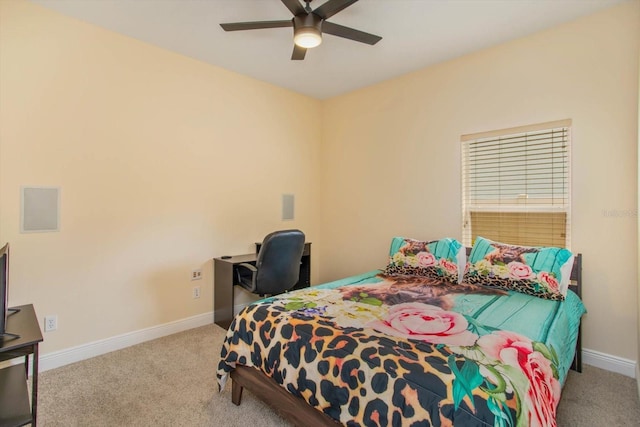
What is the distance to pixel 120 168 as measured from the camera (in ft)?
9.36

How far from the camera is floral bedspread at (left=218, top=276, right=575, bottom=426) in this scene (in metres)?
1.22

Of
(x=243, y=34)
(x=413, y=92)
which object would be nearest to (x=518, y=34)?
(x=413, y=92)

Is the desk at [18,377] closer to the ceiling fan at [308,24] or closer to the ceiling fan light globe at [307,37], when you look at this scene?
the ceiling fan at [308,24]

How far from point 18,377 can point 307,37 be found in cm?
260

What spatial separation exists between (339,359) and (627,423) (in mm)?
1776

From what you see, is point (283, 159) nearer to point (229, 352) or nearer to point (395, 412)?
point (229, 352)

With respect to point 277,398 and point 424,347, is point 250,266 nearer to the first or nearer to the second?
point 277,398

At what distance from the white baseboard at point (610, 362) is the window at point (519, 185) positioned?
2.78 feet

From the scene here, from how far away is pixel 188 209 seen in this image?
329 centimetres

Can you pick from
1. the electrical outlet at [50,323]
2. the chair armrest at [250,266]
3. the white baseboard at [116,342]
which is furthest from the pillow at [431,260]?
the electrical outlet at [50,323]

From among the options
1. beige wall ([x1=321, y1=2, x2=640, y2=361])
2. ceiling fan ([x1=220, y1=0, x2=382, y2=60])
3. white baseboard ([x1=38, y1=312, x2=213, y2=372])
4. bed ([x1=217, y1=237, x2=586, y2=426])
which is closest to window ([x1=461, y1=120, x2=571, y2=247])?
beige wall ([x1=321, y1=2, x2=640, y2=361])

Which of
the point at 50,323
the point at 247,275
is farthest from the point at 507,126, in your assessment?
the point at 50,323

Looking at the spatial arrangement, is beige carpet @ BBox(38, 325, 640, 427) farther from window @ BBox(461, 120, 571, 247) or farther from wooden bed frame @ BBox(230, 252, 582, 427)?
window @ BBox(461, 120, 571, 247)

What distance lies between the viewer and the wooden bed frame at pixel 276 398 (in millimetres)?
1622
